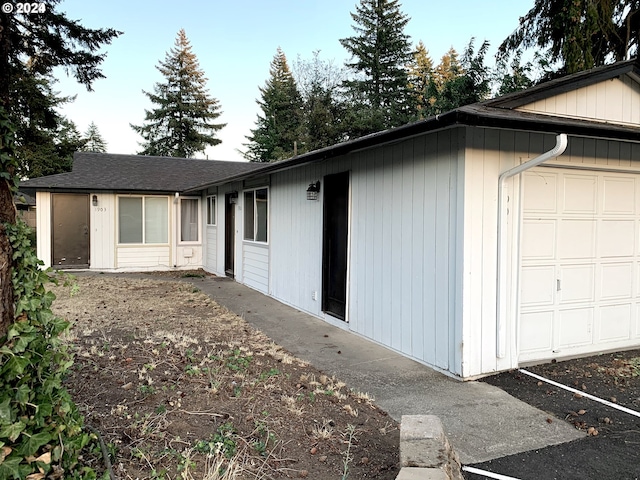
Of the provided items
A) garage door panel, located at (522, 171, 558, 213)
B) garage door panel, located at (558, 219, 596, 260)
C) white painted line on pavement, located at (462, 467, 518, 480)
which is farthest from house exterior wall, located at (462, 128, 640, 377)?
white painted line on pavement, located at (462, 467, 518, 480)

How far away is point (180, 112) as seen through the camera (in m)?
31.3

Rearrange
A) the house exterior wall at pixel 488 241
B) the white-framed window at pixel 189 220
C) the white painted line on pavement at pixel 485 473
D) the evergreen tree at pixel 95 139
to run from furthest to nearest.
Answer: the evergreen tree at pixel 95 139 → the white-framed window at pixel 189 220 → the house exterior wall at pixel 488 241 → the white painted line on pavement at pixel 485 473

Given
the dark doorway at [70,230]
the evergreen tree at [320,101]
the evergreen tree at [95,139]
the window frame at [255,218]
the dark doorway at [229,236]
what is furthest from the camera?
the evergreen tree at [95,139]

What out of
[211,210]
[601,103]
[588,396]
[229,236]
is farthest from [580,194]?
[211,210]

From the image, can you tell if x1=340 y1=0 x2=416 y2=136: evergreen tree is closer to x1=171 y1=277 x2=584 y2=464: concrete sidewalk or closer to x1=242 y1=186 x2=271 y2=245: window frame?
x1=242 y1=186 x2=271 y2=245: window frame

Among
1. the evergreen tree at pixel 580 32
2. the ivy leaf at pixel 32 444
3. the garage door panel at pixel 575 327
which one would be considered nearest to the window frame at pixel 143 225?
the evergreen tree at pixel 580 32

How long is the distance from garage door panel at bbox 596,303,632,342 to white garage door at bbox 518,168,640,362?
0.01 m

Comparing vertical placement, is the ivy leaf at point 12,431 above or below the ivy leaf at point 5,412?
below

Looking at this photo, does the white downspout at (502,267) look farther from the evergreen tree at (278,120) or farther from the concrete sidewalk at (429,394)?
the evergreen tree at (278,120)

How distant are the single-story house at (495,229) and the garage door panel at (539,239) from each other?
0.04 feet

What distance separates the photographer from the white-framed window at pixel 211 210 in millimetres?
12250

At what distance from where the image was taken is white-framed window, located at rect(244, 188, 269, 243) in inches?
352

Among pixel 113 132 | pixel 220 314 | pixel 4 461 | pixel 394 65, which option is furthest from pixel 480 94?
pixel 113 132

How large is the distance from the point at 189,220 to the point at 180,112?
68.3 ft
